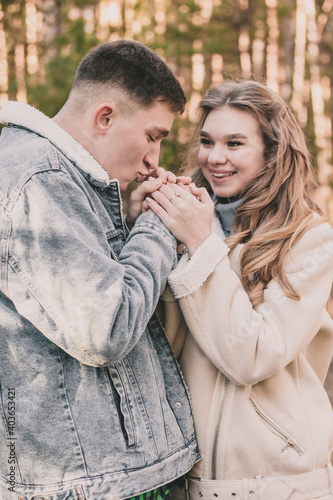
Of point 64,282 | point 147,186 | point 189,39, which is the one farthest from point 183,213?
point 189,39

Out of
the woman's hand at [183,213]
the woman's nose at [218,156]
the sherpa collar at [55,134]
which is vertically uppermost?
the sherpa collar at [55,134]

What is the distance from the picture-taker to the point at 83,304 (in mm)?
1429

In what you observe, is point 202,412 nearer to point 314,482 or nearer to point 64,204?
point 314,482

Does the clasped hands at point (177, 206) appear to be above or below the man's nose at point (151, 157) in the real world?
below

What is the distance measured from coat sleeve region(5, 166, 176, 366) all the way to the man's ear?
1.20 feet

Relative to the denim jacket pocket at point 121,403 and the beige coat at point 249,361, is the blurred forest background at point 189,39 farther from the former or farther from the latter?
the denim jacket pocket at point 121,403

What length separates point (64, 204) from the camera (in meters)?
1.52

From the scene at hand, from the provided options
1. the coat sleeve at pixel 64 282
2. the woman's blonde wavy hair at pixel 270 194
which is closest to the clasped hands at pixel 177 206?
the woman's blonde wavy hair at pixel 270 194

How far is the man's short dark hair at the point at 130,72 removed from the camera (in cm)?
187

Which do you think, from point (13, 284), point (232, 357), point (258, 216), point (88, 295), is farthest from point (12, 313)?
point (258, 216)

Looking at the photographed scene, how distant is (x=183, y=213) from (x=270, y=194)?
59 cm

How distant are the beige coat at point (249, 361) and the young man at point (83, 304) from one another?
0.16 metres

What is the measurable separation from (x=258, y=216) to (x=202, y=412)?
2.95ft

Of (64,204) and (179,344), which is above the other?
(64,204)
